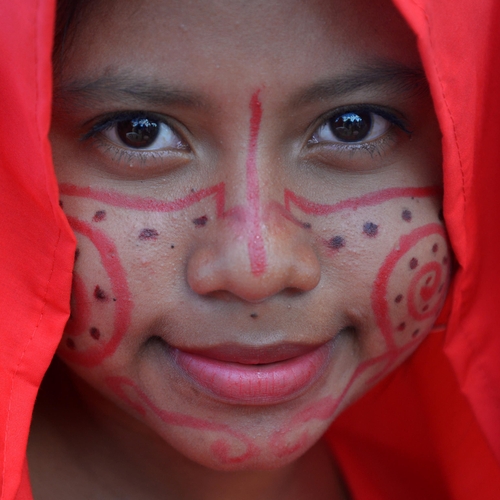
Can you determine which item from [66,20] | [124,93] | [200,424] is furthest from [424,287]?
[66,20]

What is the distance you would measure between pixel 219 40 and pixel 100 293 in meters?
0.36

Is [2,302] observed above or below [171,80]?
below

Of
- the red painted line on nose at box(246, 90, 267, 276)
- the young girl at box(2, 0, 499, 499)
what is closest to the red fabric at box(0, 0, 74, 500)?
the young girl at box(2, 0, 499, 499)

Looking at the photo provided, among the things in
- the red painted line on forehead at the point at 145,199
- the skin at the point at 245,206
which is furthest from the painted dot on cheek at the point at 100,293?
the red painted line on forehead at the point at 145,199

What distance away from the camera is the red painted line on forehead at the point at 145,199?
0.94m

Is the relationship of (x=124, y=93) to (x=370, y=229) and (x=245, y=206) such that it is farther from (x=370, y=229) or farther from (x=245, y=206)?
(x=370, y=229)

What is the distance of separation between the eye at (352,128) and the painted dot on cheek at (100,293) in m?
0.35

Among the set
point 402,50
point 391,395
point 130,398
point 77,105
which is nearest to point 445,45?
point 402,50

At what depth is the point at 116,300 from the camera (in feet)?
3.15

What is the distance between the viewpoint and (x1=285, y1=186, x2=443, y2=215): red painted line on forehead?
0.96m

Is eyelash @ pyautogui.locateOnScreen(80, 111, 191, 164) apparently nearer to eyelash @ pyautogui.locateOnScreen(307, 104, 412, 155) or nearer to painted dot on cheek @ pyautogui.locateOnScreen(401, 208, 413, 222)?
eyelash @ pyautogui.locateOnScreen(307, 104, 412, 155)

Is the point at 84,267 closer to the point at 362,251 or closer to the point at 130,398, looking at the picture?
the point at 130,398

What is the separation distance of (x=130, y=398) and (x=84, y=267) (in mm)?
220

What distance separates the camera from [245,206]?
921mm
